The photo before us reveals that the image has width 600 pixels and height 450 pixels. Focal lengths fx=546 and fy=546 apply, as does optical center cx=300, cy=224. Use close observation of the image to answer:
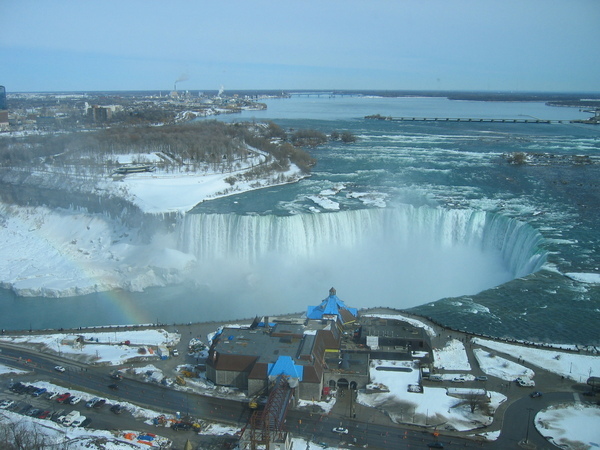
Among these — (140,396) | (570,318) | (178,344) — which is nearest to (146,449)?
(140,396)

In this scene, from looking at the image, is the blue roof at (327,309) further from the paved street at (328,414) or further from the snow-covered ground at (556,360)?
the snow-covered ground at (556,360)

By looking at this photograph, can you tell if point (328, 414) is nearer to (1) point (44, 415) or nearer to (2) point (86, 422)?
(2) point (86, 422)

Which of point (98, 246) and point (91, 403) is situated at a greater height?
point (98, 246)

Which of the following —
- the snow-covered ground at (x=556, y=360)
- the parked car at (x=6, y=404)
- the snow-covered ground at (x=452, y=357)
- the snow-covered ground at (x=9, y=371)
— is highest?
the snow-covered ground at (x=556, y=360)

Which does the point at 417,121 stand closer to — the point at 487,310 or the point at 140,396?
the point at 487,310

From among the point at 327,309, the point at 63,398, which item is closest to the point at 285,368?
the point at 327,309

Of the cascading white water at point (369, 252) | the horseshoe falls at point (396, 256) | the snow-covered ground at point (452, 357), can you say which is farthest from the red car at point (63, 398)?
the cascading white water at point (369, 252)
